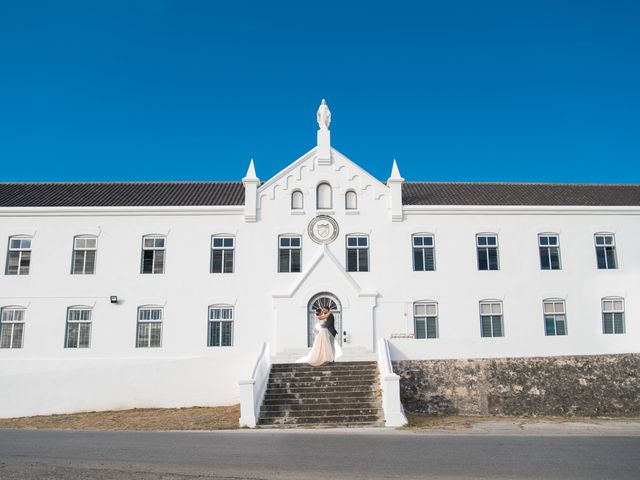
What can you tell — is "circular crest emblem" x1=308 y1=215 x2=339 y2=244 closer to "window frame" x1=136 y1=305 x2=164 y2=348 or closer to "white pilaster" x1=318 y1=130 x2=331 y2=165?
"white pilaster" x1=318 y1=130 x2=331 y2=165

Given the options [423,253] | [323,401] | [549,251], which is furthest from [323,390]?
[549,251]

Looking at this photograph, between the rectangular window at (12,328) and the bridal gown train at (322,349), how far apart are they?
1083 cm

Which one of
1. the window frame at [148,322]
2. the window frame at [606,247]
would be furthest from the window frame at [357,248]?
the window frame at [606,247]

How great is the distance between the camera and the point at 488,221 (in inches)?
890

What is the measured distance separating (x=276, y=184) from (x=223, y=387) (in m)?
7.75

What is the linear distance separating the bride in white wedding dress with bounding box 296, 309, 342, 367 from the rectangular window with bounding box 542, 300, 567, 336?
28.5ft

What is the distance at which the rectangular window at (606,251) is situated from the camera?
2267 centimetres

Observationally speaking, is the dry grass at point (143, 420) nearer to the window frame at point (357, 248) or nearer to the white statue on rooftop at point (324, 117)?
the window frame at point (357, 248)

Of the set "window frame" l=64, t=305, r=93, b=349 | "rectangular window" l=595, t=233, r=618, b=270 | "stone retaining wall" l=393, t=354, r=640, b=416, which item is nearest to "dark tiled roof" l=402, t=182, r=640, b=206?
"rectangular window" l=595, t=233, r=618, b=270

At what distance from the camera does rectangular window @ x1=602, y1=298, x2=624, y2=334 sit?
22109 mm

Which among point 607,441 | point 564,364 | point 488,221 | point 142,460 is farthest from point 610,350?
point 142,460

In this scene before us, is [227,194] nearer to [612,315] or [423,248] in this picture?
[423,248]

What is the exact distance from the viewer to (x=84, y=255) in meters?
21.9

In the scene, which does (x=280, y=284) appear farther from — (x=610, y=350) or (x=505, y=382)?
(x=610, y=350)
